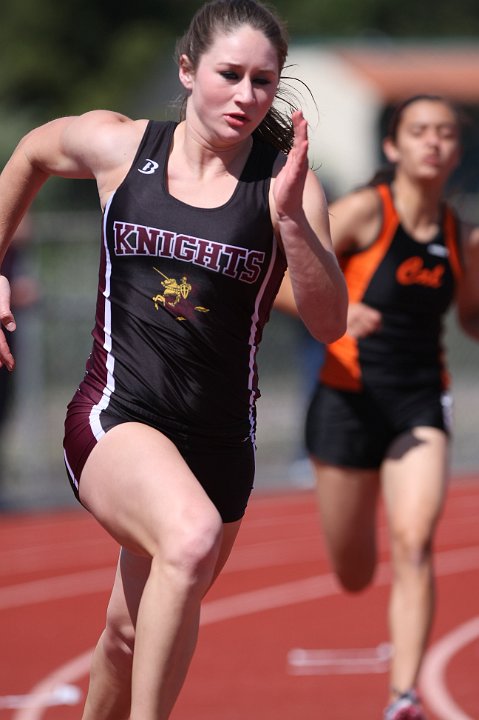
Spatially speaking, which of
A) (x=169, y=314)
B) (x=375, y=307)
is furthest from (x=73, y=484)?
(x=375, y=307)

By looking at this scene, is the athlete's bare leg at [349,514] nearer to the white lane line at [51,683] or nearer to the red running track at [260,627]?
the red running track at [260,627]

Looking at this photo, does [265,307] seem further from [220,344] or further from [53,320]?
[53,320]

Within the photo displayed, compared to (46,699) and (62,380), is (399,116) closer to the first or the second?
(46,699)

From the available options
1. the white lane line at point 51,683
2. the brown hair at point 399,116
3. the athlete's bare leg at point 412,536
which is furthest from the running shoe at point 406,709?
the brown hair at point 399,116

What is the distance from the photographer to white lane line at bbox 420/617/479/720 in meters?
6.17

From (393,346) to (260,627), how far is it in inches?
89.2

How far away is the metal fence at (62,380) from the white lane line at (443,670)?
547cm

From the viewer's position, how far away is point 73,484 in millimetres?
4453

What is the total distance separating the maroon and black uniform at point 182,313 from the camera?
4.26m

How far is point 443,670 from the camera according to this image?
691cm

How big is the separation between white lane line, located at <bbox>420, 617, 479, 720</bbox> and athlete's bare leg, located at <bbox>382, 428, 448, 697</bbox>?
0.42 metres

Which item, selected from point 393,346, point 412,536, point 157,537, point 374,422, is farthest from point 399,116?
point 157,537

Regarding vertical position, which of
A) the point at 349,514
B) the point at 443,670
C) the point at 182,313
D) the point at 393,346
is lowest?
the point at 443,670

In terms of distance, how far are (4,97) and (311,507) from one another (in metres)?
28.8
